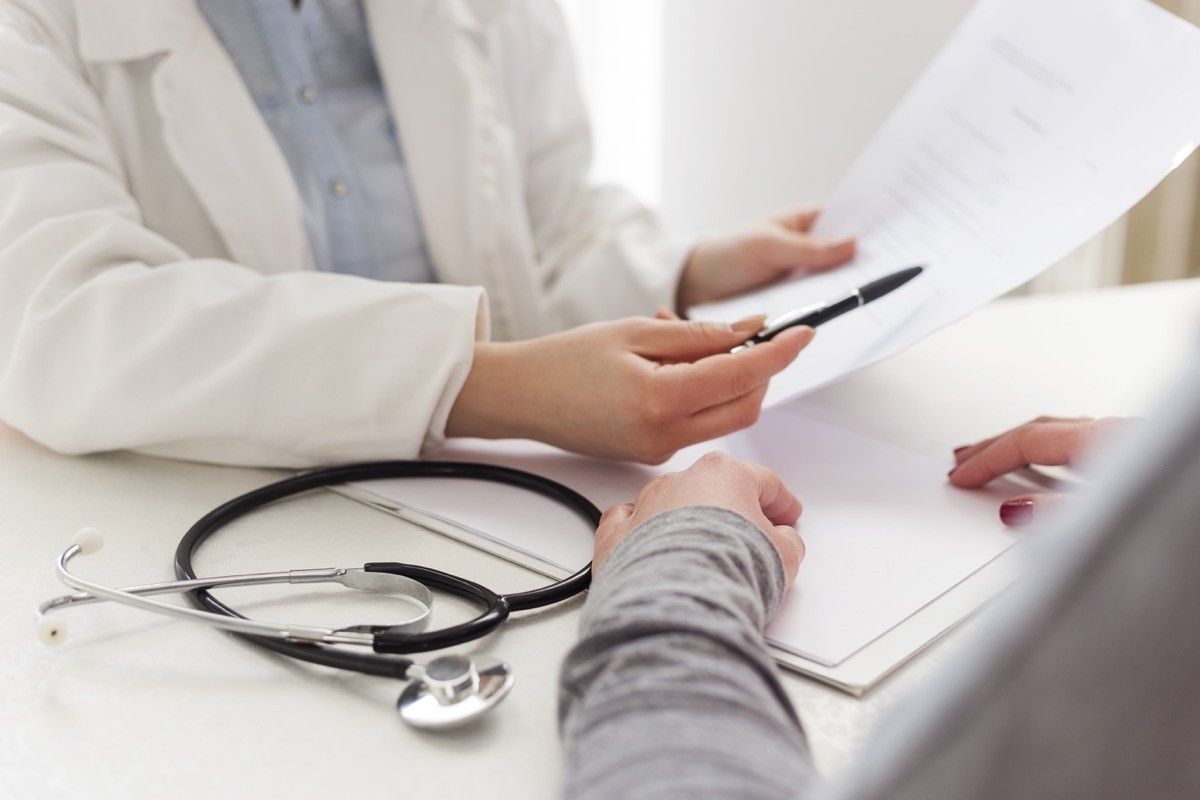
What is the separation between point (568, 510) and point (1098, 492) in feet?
1.27

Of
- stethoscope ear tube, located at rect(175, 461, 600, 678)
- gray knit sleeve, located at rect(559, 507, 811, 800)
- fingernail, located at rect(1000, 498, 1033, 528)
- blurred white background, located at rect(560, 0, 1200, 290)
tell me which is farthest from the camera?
blurred white background, located at rect(560, 0, 1200, 290)

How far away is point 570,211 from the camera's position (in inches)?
43.7

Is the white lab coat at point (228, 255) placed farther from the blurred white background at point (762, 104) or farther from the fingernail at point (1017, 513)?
the blurred white background at point (762, 104)

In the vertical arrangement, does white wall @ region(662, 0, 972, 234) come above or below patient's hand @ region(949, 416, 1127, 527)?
below

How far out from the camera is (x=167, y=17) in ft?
2.63

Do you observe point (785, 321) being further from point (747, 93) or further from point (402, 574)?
point (747, 93)

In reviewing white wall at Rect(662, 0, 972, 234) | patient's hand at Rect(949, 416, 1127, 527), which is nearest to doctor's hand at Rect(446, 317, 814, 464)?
patient's hand at Rect(949, 416, 1127, 527)

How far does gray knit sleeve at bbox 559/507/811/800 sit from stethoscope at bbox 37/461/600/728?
0.05 meters

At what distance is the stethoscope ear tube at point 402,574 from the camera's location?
1.39 feet

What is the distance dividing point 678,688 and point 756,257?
60 cm

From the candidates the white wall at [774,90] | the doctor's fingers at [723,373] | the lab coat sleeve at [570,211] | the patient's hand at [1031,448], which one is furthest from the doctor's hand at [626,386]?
the white wall at [774,90]

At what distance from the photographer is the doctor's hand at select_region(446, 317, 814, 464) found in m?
0.59

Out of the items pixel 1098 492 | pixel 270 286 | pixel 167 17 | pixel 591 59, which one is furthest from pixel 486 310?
pixel 591 59

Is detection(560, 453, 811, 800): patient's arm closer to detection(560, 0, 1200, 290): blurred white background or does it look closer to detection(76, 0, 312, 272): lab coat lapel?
detection(76, 0, 312, 272): lab coat lapel
